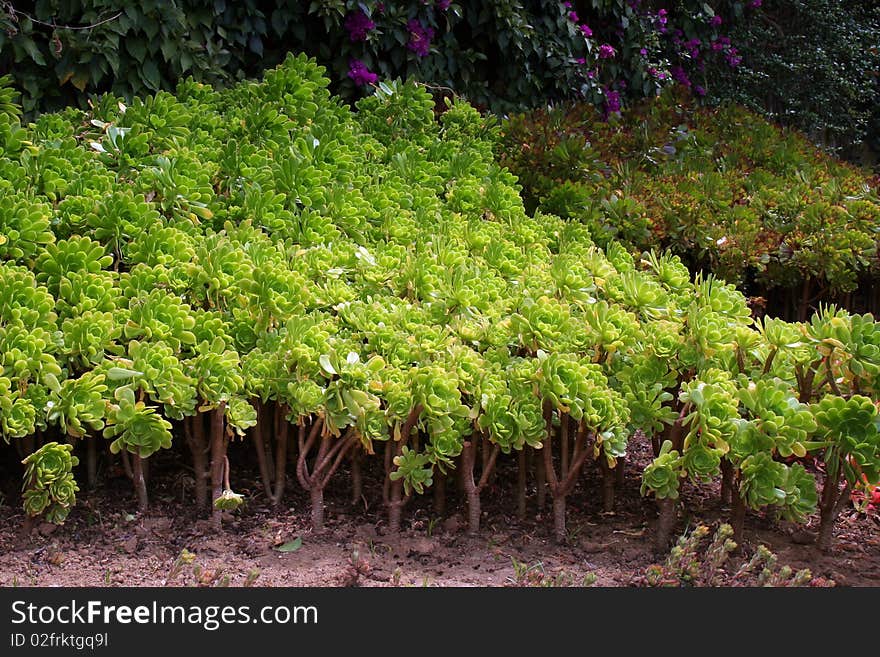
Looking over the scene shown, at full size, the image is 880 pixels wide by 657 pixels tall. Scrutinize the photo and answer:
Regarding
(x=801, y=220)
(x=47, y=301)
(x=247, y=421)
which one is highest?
(x=801, y=220)

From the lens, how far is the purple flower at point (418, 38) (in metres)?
5.41

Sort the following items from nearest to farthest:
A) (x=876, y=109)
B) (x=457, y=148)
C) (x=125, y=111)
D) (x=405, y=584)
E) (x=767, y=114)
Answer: (x=405, y=584) → (x=125, y=111) → (x=457, y=148) → (x=767, y=114) → (x=876, y=109)

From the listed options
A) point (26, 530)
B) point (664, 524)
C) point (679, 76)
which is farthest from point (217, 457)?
point (679, 76)

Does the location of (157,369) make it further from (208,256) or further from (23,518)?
(23,518)

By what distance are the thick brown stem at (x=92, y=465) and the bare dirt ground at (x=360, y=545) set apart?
0.04 metres

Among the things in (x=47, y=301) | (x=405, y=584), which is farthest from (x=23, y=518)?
(x=405, y=584)

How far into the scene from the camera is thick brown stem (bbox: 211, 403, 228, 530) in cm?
274

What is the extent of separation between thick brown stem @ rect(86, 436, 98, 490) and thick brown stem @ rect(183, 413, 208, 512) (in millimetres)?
343

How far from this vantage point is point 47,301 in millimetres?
2674

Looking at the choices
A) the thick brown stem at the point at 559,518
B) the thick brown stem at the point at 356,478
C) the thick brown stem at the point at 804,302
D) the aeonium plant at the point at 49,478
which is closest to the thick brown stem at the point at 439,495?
the thick brown stem at the point at 356,478

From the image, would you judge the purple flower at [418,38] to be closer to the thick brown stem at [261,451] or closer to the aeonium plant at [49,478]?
the thick brown stem at [261,451]

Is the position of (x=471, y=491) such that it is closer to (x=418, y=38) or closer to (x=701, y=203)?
(x=701, y=203)

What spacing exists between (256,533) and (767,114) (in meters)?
9.03

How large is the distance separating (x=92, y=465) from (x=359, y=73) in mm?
3045
